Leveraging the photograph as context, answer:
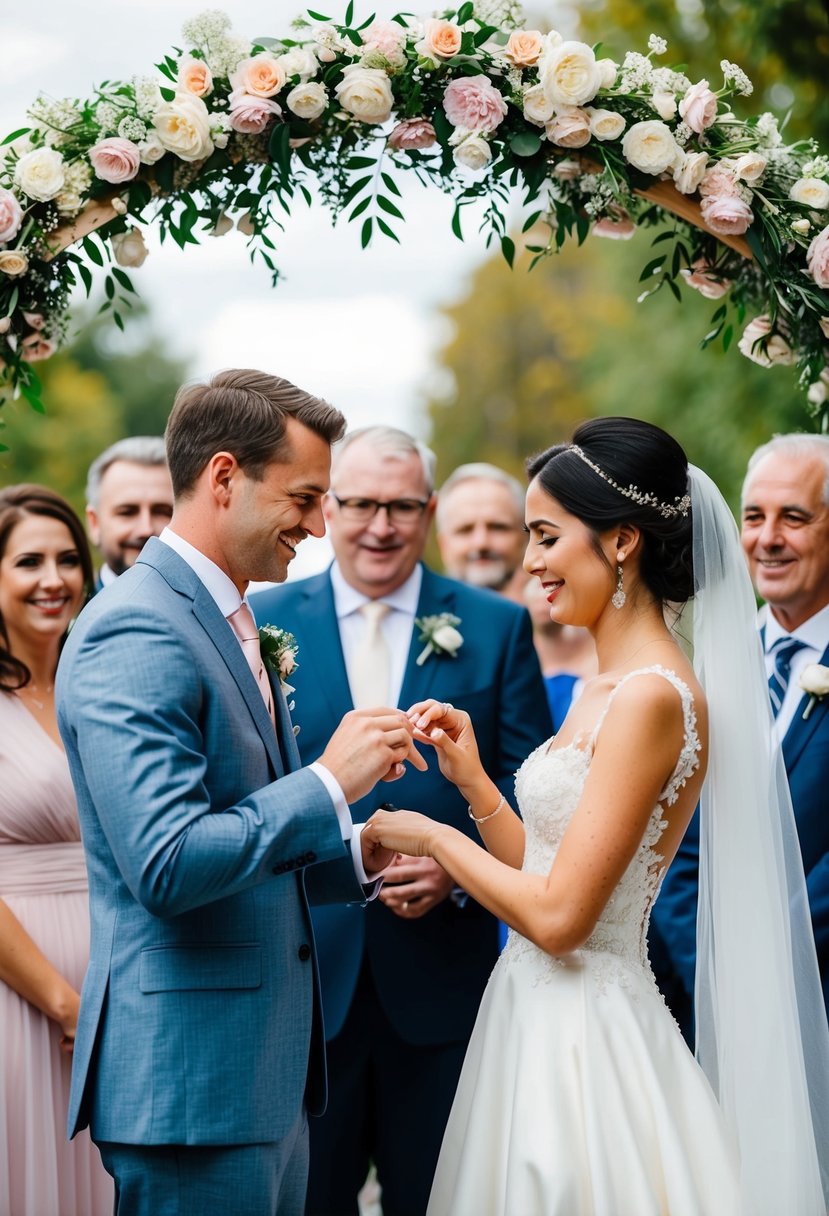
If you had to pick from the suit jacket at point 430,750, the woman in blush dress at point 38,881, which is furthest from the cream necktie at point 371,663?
the woman in blush dress at point 38,881

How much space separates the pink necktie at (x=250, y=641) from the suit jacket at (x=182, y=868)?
0.20 meters

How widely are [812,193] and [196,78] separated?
2.01m

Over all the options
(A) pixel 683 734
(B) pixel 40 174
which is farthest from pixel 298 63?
(A) pixel 683 734

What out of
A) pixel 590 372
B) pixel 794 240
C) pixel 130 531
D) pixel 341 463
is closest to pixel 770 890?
pixel 794 240

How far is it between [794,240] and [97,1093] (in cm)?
333

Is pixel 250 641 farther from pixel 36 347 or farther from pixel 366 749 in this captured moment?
pixel 36 347

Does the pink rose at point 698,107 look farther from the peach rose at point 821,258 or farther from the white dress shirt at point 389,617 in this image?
the white dress shirt at point 389,617

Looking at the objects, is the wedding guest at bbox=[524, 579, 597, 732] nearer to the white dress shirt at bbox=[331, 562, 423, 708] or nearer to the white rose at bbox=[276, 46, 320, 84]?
the white dress shirt at bbox=[331, 562, 423, 708]

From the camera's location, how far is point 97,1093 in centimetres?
312

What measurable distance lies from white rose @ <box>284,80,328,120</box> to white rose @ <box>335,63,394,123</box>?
0.06 m

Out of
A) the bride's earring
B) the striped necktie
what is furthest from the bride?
the striped necktie

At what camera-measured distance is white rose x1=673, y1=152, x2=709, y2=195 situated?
13.8ft

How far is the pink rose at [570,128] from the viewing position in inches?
164

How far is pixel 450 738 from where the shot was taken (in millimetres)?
3809
